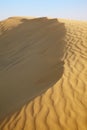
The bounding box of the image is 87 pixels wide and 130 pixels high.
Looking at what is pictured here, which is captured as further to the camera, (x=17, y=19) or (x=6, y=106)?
(x=17, y=19)

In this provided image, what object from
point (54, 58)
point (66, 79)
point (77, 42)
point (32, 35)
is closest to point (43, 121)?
point (66, 79)

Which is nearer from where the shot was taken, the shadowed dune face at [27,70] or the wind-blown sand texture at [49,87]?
the wind-blown sand texture at [49,87]

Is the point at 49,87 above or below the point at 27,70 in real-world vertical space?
above

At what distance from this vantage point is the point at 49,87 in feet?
19.8

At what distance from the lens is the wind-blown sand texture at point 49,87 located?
482 centimetres

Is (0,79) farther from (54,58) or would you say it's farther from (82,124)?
(82,124)

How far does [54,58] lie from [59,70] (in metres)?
1.49

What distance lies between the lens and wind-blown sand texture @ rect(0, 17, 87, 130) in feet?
15.8

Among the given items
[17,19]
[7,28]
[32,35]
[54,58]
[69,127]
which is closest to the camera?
[69,127]

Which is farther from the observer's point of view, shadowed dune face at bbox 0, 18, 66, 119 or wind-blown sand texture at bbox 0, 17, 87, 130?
shadowed dune face at bbox 0, 18, 66, 119

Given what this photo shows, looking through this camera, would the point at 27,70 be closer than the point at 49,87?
No

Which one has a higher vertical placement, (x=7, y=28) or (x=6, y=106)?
(x=6, y=106)

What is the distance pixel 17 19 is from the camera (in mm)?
20516

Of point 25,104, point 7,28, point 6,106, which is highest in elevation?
point 25,104
